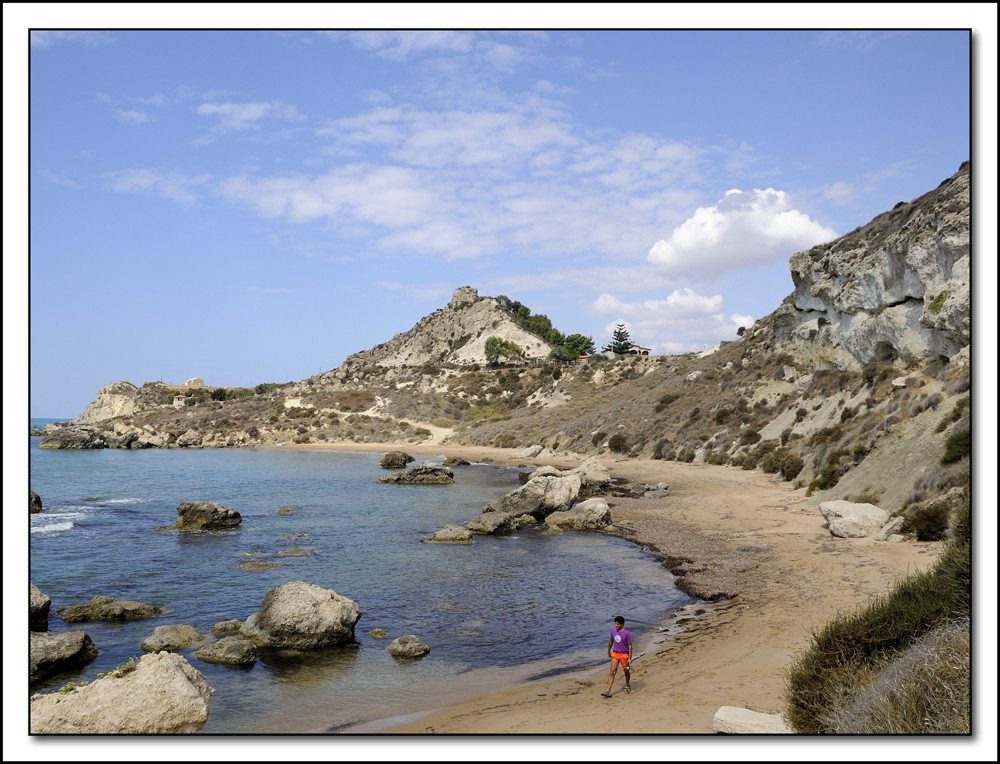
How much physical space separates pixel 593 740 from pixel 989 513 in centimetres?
464

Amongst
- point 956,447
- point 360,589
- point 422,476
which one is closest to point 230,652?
point 360,589

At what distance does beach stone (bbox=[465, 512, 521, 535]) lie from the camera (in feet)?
85.6

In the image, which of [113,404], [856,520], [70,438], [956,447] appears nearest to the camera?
[956,447]

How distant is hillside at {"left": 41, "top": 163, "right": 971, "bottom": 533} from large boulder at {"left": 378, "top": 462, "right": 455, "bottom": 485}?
56.2ft

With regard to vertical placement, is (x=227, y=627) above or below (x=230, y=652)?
below

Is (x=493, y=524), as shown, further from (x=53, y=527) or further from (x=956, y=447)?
(x=53, y=527)

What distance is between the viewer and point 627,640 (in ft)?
32.7

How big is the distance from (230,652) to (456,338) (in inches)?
4911

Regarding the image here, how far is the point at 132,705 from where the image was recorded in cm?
880

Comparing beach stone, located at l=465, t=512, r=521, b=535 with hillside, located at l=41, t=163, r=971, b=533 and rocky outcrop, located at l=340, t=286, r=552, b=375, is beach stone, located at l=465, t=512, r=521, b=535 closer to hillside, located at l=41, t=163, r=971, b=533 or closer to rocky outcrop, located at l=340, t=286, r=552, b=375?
hillside, located at l=41, t=163, r=971, b=533

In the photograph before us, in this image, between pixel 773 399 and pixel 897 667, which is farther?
pixel 773 399

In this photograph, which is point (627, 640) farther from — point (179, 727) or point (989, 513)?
point (179, 727)

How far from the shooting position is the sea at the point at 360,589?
11.0m

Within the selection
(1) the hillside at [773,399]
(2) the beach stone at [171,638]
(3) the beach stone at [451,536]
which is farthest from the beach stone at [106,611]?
(1) the hillside at [773,399]
